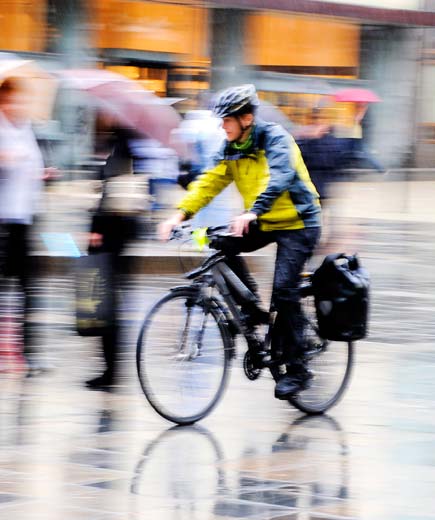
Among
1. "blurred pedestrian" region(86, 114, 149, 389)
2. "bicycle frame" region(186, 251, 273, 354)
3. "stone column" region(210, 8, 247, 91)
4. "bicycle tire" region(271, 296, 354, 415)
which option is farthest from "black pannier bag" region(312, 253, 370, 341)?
"stone column" region(210, 8, 247, 91)

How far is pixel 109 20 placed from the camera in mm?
24297

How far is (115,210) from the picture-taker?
796 cm

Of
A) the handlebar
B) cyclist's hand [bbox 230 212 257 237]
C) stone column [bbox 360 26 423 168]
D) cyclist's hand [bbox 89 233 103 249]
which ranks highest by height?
cyclist's hand [bbox 230 212 257 237]

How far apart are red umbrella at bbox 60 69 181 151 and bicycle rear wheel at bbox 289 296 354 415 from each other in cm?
309

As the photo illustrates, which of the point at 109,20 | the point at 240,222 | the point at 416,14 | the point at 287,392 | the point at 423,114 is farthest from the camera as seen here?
the point at 423,114

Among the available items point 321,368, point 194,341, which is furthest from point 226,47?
point 194,341

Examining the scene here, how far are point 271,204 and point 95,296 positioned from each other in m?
1.52

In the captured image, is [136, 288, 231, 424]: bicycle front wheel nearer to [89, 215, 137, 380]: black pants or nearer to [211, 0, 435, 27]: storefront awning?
[89, 215, 137, 380]: black pants

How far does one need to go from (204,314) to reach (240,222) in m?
0.56

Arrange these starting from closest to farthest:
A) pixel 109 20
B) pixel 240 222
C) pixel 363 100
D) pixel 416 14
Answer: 1. pixel 240 222
2. pixel 363 100
3. pixel 109 20
4. pixel 416 14

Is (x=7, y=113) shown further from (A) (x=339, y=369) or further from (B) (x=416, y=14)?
(B) (x=416, y=14)

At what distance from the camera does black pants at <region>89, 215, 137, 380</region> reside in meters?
8.02

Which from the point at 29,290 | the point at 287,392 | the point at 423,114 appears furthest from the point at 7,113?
the point at 423,114

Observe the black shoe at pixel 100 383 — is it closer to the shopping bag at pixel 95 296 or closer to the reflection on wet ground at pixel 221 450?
the reflection on wet ground at pixel 221 450
